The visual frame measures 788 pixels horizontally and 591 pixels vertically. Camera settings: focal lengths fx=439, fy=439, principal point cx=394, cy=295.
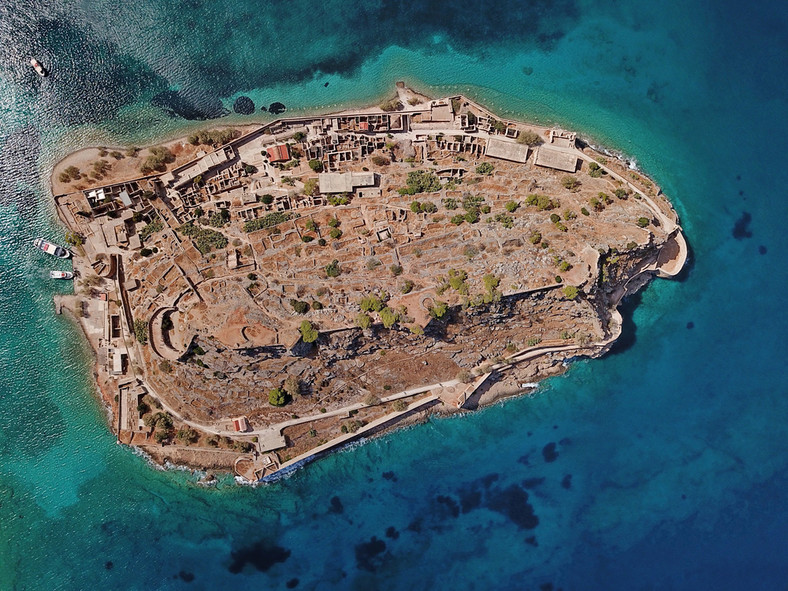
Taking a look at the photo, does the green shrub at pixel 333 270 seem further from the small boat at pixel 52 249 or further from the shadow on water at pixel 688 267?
the shadow on water at pixel 688 267

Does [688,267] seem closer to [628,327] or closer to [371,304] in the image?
[628,327]

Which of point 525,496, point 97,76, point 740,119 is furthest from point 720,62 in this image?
point 97,76

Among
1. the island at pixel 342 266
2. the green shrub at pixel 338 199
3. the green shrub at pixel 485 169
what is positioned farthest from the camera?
the green shrub at pixel 485 169

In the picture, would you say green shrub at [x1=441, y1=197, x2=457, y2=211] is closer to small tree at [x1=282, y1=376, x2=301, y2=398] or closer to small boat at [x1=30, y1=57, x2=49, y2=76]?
small tree at [x1=282, y1=376, x2=301, y2=398]

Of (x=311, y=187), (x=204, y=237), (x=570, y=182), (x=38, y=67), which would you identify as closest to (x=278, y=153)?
(x=311, y=187)

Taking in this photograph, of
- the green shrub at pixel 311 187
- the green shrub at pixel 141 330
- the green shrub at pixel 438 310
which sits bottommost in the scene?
the green shrub at pixel 438 310

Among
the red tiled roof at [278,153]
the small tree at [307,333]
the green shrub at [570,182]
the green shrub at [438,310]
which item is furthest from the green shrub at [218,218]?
the green shrub at [570,182]

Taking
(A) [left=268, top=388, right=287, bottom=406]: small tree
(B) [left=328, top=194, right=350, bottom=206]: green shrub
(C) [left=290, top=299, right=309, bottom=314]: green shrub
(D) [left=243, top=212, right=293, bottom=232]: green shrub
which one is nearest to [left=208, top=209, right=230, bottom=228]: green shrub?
(D) [left=243, top=212, right=293, bottom=232]: green shrub
